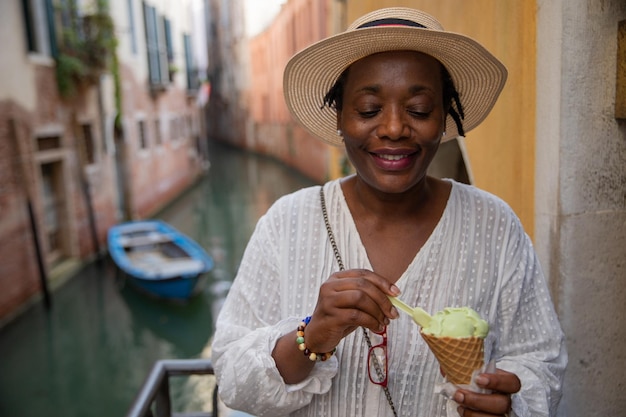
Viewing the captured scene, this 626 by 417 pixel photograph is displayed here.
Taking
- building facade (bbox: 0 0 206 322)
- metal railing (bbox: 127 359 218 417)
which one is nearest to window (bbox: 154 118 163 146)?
building facade (bbox: 0 0 206 322)

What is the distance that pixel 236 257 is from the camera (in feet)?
35.4

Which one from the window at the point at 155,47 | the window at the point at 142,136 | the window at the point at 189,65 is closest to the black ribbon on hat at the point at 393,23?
the window at the point at 142,136

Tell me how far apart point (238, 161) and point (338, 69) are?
92.8 feet

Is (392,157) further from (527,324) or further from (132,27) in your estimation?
(132,27)

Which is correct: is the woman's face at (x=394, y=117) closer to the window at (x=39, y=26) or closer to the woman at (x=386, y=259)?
the woman at (x=386, y=259)

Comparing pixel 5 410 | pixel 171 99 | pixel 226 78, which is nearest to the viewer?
pixel 5 410

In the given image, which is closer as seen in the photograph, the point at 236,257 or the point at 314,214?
the point at 314,214

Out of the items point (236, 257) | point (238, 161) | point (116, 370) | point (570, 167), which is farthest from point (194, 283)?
point (238, 161)

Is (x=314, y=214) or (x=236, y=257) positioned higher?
(x=314, y=214)

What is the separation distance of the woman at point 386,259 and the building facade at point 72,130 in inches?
282

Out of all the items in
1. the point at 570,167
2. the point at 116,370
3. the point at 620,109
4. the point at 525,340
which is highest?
the point at 620,109

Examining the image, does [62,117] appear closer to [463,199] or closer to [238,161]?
[463,199]

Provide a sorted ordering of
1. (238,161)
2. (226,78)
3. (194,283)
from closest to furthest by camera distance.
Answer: (194,283), (238,161), (226,78)

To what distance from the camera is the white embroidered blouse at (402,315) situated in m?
1.15
